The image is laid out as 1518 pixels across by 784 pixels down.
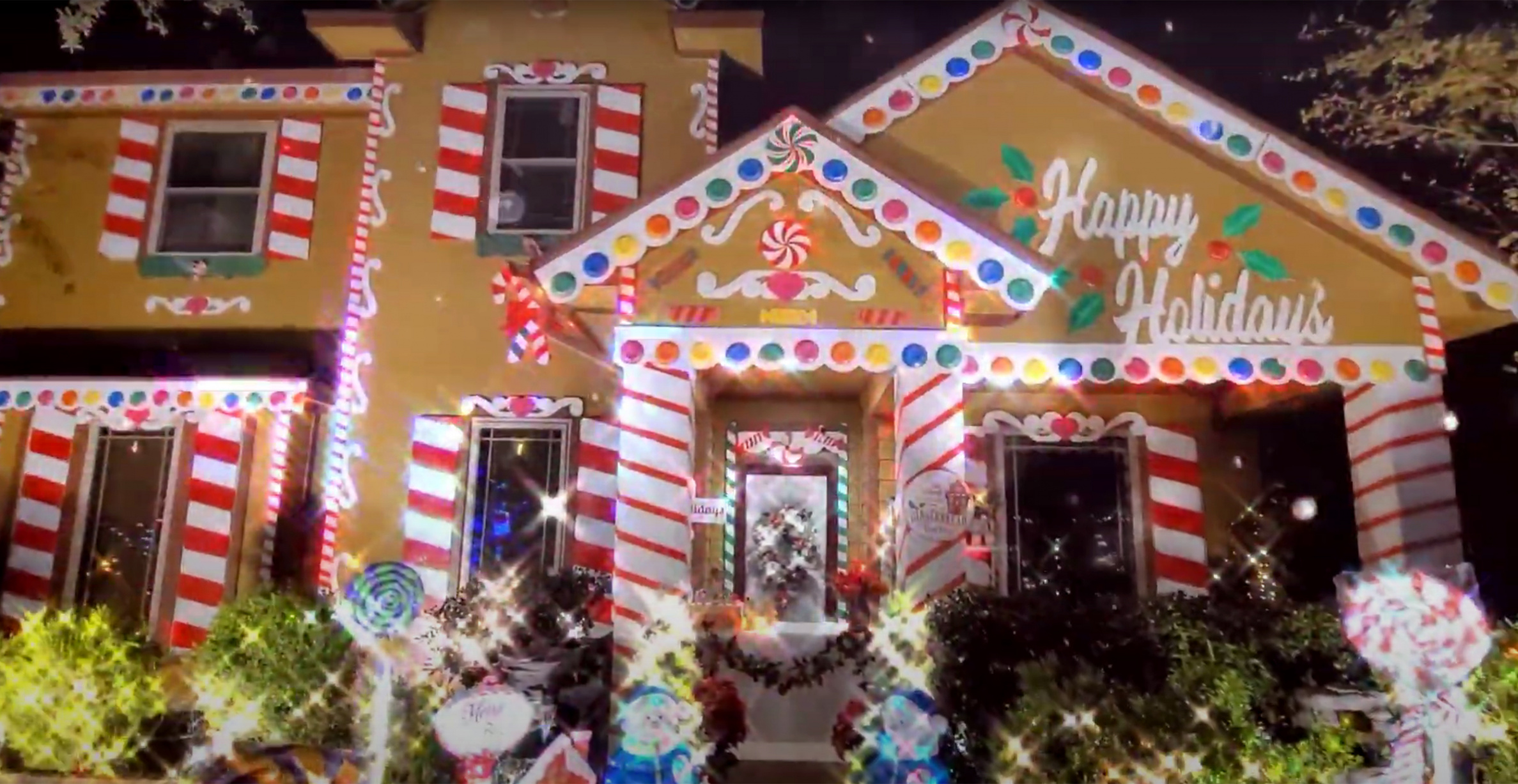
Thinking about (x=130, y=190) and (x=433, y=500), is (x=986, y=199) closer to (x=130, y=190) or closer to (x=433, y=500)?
(x=433, y=500)

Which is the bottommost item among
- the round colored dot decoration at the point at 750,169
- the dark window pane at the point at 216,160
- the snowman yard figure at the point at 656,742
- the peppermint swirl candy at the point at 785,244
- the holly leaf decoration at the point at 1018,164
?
the snowman yard figure at the point at 656,742

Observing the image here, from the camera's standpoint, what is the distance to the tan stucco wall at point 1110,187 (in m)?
8.34

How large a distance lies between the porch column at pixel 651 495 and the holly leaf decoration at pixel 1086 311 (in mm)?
2890

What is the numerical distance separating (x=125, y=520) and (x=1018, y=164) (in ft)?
27.9

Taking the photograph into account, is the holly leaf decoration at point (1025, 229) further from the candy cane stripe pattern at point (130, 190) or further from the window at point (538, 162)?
the candy cane stripe pattern at point (130, 190)

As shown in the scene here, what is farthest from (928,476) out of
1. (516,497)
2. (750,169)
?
(516,497)

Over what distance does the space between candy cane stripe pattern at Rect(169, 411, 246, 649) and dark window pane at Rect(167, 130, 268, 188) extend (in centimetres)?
250

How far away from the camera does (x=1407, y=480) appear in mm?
8203

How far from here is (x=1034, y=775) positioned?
22.2 feet

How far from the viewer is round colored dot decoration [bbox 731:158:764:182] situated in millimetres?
7934

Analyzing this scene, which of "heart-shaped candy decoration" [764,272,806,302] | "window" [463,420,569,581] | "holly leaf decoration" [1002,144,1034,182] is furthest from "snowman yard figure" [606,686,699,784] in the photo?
"holly leaf decoration" [1002,144,1034,182]

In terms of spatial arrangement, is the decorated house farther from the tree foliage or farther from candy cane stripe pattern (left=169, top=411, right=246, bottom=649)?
the tree foliage

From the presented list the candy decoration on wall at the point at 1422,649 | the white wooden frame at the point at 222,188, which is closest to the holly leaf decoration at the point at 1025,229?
the candy decoration on wall at the point at 1422,649

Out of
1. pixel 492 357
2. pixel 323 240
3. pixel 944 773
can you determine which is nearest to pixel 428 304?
pixel 492 357
